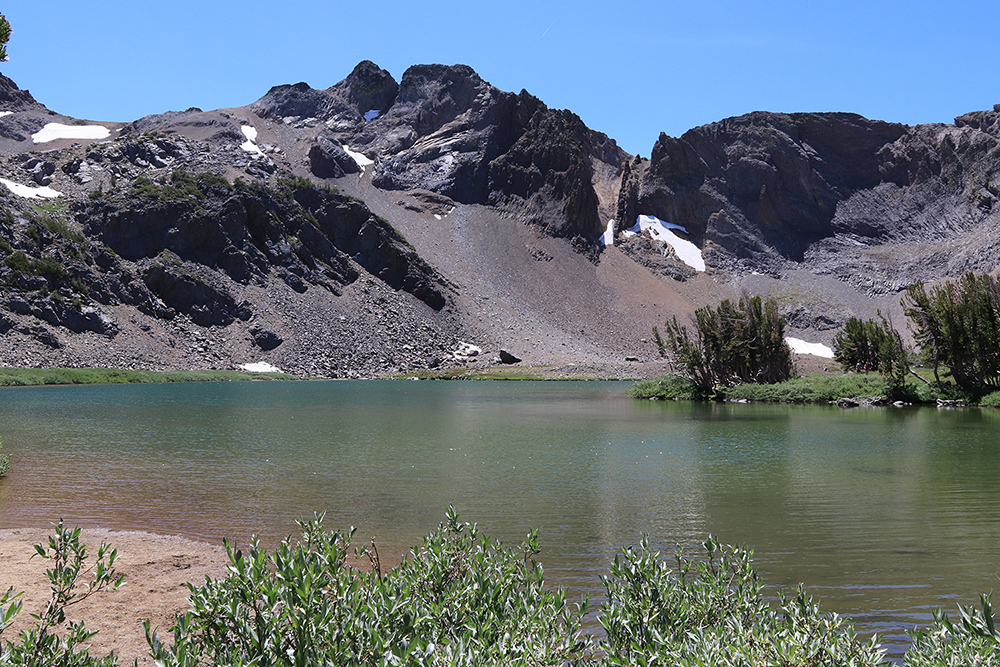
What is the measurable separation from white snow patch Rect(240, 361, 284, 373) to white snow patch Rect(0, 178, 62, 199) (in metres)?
48.2

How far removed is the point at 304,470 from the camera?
22297 mm

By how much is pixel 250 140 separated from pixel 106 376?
337 feet

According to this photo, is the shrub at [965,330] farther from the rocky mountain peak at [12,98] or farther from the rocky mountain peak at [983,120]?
the rocky mountain peak at [12,98]

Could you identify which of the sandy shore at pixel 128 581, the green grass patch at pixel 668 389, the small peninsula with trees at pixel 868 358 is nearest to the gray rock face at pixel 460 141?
the green grass patch at pixel 668 389

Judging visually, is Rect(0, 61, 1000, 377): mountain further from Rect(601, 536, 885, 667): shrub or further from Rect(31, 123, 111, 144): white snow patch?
Rect(601, 536, 885, 667): shrub

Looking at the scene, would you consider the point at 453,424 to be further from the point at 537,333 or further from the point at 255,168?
the point at 255,168

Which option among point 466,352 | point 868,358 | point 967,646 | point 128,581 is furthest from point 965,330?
point 466,352

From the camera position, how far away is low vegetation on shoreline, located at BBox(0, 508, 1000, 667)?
467 centimetres

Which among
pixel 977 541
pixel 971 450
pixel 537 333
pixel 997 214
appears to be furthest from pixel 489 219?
pixel 977 541

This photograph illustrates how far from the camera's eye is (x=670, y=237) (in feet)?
601

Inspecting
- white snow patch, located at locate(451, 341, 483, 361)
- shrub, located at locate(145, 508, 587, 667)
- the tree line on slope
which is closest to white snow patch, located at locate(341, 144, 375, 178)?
white snow patch, located at locate(451, 341, 483, 361)

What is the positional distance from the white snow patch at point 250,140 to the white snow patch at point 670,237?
90586mm

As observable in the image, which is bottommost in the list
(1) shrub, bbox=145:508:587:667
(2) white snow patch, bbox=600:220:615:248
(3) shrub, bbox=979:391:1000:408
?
(1) shrub, bbox=145:508:587:667

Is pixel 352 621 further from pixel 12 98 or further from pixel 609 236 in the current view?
pixel 12 98
